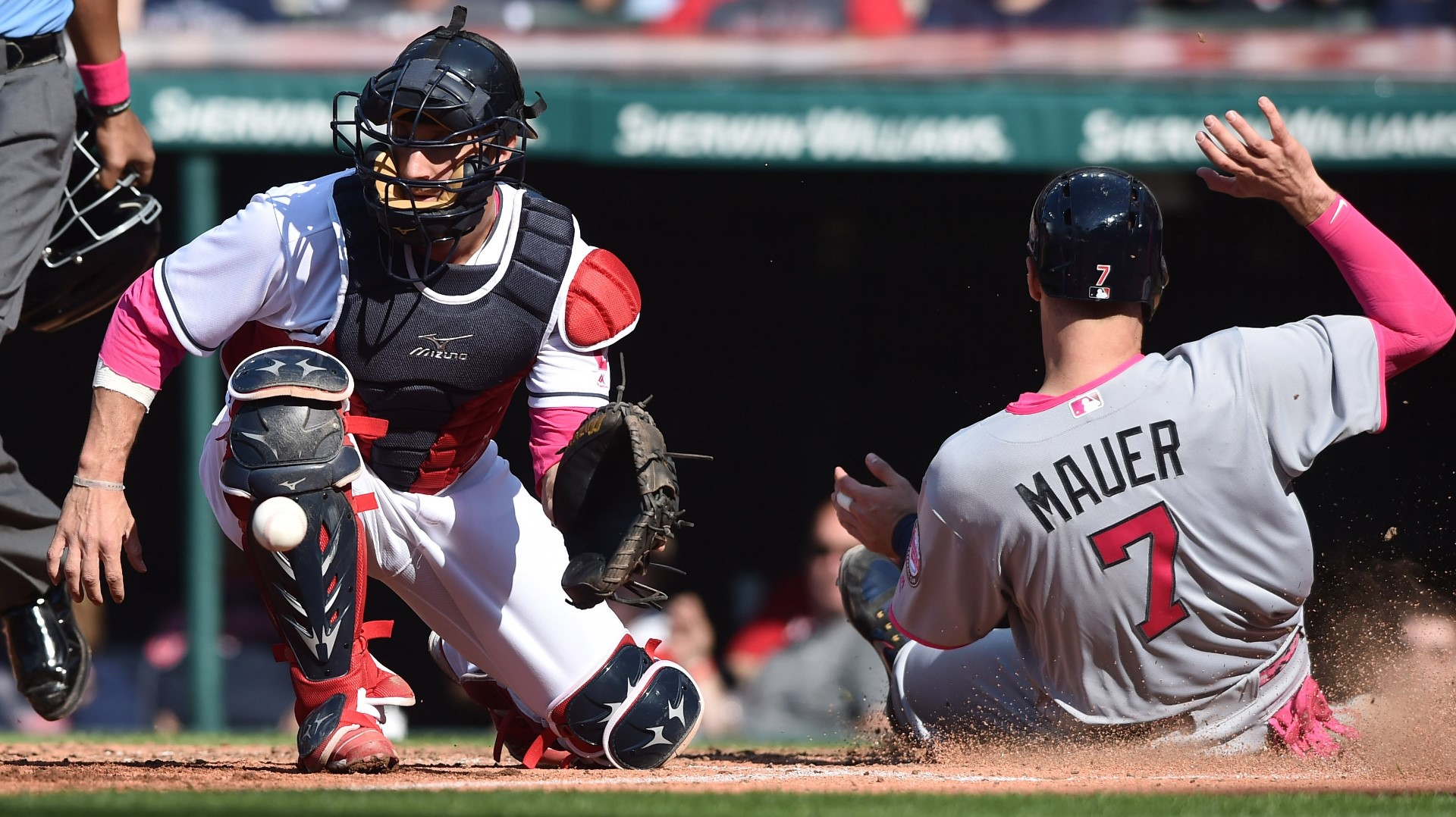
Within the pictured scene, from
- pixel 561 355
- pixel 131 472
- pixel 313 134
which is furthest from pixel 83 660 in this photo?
pixel 131 472

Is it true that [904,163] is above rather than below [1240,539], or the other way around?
below

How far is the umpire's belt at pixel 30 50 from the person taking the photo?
372 centimetres

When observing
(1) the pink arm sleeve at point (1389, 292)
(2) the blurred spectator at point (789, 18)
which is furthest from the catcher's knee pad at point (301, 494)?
(2) the blurred spectator at point (789, 18)

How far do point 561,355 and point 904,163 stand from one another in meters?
4.10

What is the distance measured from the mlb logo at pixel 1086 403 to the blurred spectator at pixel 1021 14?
4.85m

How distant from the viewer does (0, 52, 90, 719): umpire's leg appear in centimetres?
362

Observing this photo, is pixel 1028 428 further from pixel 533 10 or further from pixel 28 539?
pixel 533 10

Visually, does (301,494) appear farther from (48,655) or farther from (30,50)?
(30,50)

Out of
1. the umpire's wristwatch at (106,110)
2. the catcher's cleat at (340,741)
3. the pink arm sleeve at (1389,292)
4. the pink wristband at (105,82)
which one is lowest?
the catcher's cleat at (340,741)

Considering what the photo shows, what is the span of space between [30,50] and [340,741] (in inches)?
69.4

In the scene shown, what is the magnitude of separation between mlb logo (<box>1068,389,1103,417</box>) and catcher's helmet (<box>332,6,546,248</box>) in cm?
121

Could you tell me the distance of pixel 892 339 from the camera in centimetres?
912

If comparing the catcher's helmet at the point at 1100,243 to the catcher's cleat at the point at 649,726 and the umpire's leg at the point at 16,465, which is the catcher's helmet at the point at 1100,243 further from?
the umpire's leg at the point at 16,465

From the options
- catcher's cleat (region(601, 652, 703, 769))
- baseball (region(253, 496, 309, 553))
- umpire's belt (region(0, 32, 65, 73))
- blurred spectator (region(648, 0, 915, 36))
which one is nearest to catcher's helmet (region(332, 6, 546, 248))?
baseball (region(253, 496, 309, 553))
